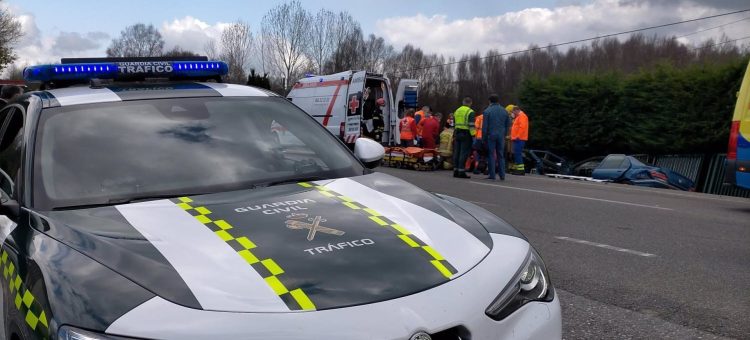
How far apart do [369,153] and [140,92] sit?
1222mm

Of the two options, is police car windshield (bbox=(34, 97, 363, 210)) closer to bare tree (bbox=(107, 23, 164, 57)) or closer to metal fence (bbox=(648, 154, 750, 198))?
metal fence (bbox=(648, 154, 750, 198))

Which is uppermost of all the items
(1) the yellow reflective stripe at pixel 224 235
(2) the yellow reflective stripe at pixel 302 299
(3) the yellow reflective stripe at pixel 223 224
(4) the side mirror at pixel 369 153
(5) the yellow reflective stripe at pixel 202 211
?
(4) the side mirror at pixel 369 153

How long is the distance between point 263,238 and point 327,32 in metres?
49.4

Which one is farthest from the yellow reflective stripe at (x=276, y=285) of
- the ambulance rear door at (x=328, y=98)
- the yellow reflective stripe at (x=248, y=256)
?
the ambulance rear door at (x=328, y=98)

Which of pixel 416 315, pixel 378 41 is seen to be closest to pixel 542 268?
pixel 416 315

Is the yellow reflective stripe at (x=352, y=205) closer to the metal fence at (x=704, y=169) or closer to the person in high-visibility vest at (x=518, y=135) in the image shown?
the person in high-visibility vest at (x=518, y=135)

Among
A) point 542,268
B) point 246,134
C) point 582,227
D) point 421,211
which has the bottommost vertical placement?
point 582,227

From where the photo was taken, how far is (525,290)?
2.42 meters

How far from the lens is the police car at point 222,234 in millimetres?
1929

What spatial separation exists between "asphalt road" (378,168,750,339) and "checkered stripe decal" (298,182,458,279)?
203cm

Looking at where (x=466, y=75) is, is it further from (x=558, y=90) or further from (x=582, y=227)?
(x=582, y=227)

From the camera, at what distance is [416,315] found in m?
1.98

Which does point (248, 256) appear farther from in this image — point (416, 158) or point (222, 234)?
point (416, 158)

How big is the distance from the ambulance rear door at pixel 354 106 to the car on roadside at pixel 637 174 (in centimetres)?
682
